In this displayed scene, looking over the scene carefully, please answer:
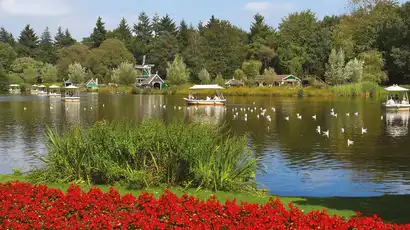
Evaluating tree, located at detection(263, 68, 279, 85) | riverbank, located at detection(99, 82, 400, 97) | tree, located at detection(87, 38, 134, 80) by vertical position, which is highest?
tree, located at detection(87, 38, 134, 80)

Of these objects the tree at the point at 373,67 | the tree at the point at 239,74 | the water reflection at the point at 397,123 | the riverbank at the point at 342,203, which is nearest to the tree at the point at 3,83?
the tree at the point at 239,74

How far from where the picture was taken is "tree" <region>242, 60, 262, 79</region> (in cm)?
11450

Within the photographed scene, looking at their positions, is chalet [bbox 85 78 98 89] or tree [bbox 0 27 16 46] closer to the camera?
chalet [bbox 85 78 98 89]

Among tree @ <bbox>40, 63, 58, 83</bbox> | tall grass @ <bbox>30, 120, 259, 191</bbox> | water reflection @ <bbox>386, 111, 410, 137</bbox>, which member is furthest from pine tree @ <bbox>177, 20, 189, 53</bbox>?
tall grass @ <bbox>30, 120, 259, 191</bbox>

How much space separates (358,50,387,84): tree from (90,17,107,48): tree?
95185mm

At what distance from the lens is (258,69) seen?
11569 centimetres

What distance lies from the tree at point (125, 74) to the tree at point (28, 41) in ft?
172

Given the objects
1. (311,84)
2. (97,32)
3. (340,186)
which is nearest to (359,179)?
(340,186)

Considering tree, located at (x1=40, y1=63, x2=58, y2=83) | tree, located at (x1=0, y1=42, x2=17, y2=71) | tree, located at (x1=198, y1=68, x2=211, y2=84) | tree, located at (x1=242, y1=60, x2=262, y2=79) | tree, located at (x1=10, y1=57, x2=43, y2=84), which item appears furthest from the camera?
tree, located at (x1=0, y1=42, x2=17, y2=71)

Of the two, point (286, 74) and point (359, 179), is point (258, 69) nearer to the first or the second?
point (286, 74)

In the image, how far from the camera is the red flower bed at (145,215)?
8.11 metres

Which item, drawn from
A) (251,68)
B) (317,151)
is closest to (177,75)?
(251,68)

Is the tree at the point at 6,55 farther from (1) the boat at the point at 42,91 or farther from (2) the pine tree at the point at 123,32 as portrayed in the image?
(2) the pine tree at the point at 123,32

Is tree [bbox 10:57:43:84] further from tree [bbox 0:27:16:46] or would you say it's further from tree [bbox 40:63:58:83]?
tree [bbox 0:27:16:46]
